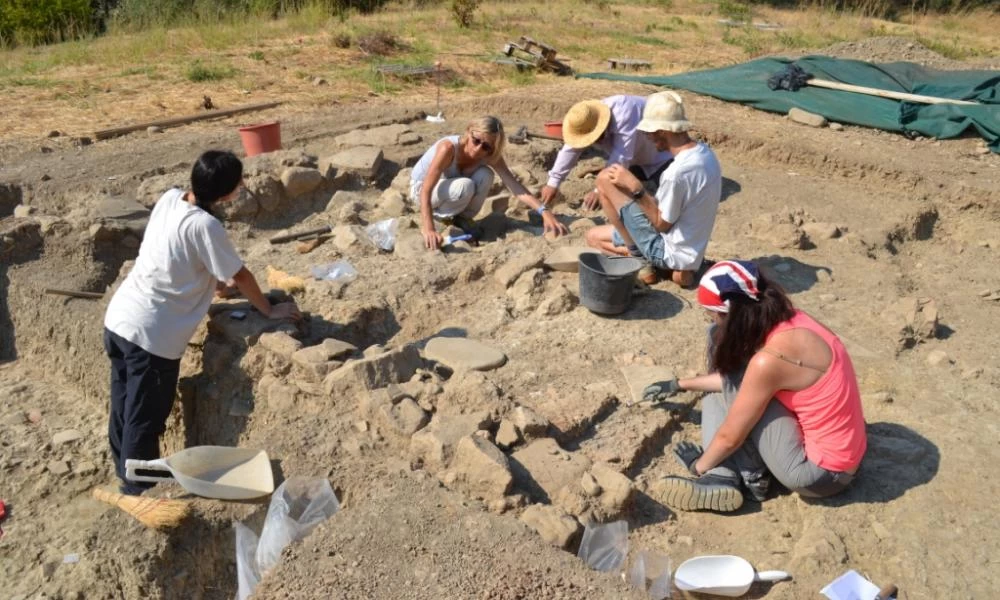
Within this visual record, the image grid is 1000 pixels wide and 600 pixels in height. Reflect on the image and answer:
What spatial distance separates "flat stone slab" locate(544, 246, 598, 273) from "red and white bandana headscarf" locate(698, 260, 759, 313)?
191cm

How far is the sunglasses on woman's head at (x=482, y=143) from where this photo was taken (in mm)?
5172

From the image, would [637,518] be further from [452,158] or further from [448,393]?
[452,158]

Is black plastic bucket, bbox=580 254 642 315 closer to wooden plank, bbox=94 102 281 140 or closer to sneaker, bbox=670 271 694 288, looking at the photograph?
sneaker, bbox=670 271 694 288

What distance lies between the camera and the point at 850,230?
242 inches

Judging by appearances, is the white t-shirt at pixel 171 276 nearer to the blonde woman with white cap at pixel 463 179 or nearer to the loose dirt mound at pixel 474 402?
the loose dirt mound at pixel 474 402

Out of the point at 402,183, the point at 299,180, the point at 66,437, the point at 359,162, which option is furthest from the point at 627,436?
the point at 359,162

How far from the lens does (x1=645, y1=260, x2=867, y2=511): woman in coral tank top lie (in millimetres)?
2895

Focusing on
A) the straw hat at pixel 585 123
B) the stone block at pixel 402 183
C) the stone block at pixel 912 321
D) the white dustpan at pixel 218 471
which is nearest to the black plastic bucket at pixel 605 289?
the straw hat at pixel 585 123

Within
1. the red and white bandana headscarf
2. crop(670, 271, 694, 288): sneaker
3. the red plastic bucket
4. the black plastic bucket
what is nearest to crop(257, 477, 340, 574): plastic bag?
the red and white bandana headscarf

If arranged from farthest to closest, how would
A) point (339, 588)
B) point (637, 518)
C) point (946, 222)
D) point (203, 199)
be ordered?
1. point (946, 222)
2. point (203, 199)
3. point (637, 518)
4. point (339, 588)

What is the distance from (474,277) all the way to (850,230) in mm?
3267

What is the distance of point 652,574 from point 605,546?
20 centimetres

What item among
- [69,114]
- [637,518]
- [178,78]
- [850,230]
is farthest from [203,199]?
[178,78]

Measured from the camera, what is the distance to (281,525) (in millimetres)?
2865
